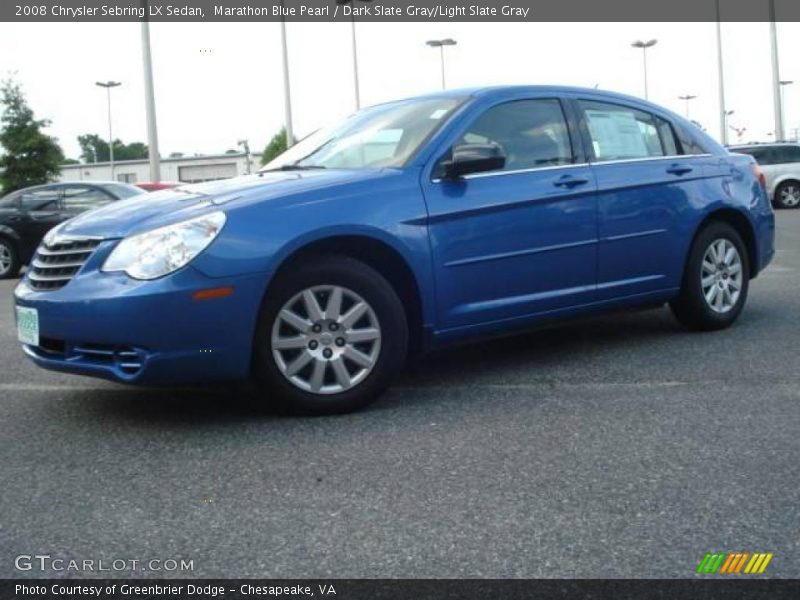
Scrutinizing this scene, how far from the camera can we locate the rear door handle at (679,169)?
20.4 ft

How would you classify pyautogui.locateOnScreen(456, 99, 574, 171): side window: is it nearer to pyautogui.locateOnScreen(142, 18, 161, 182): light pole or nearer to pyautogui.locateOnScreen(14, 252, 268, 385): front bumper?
pyautogui.locateOnScreen(14, 252, 268, 385): front bumper

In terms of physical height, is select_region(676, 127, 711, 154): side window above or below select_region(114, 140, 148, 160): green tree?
below

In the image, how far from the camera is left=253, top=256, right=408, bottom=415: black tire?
4.45 metres

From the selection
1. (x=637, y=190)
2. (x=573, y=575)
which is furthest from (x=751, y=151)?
(x=573, y=575)

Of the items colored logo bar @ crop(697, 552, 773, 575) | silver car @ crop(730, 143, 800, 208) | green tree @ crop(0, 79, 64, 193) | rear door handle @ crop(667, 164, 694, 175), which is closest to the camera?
colored logo bar @ crop(697, 552, 773, 575)

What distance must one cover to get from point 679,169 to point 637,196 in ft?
1.68

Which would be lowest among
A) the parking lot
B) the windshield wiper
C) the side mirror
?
the parking lot

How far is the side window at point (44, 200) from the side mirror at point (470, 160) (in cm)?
1100

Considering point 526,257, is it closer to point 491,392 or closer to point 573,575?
point 491,392

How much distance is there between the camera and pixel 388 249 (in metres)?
4.82

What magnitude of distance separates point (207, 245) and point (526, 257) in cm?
177

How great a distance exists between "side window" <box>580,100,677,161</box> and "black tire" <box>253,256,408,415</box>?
186 cm

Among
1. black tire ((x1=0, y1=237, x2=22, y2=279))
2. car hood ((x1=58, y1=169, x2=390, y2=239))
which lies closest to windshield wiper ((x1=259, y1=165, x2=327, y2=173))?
car hood ((x1=58, y1=169, x2=390, y2=239))

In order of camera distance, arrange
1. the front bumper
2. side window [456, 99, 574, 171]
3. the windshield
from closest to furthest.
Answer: the front bumper
the windshield
side window [456, 99, 574, 171]
